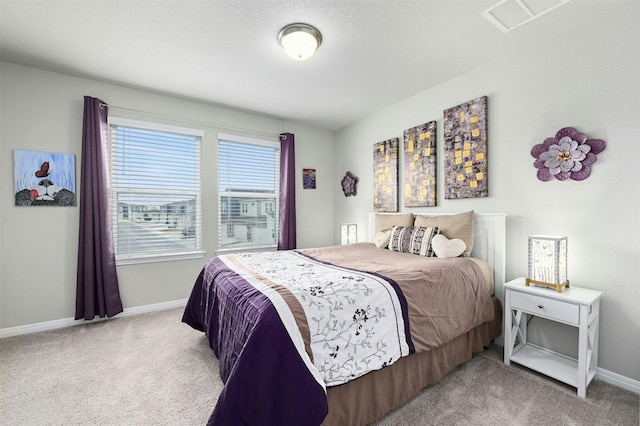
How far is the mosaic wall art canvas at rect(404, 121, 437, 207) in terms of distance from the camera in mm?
Result: 2965

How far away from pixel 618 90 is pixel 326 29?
207 cm

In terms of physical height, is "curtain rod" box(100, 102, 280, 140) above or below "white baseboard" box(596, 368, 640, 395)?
above

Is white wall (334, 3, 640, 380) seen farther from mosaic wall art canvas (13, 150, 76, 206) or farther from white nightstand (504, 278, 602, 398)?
mosaic wall art canvas (13, 150, 76, 206)

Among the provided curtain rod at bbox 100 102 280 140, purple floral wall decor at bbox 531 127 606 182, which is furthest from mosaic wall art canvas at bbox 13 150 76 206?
purple floral wall decor at bbox 531 127 606 182

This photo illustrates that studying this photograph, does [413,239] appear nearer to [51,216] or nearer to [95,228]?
[95,228]

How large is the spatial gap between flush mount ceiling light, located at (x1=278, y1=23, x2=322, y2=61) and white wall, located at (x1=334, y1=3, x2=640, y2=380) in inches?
64.4

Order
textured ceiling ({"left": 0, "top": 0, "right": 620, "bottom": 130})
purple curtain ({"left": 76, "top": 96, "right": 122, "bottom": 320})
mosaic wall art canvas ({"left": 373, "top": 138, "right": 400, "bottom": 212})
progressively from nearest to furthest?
textured ceiling ({"left": 0, "top": 0, "right": 620, "bottom": 130}) → purple curtain ({"left": 76, "top": 96, "right": 122, "bottom": 320}) → mosaic wall art canvas ({"left": 373, "top": 138, "right": 400, "bottom": 212})

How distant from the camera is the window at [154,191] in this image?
10.1ft

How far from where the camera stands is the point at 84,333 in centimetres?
260

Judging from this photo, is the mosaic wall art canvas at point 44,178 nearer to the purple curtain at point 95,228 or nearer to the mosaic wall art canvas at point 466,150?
the purple curtain at point 95,228

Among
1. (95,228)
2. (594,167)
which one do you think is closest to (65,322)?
(95,228)

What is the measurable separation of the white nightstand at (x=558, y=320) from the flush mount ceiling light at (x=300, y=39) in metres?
2.38

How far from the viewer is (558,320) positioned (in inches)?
70.1

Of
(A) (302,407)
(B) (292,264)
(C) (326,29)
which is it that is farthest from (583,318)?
(C) (326,29)
